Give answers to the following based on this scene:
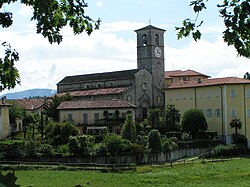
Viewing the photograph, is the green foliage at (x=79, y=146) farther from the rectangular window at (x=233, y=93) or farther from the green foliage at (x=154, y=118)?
the rectangular window at (x=233, y=93)

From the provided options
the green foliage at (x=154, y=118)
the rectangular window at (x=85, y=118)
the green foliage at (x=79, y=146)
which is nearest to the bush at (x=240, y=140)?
the green foliage at (x=154, y=118)

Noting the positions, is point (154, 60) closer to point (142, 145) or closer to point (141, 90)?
point (141, 90)

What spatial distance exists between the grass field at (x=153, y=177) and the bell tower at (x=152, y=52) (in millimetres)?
42604

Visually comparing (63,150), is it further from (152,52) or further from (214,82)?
(152,52)

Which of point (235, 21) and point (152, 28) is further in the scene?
point (152, 28)

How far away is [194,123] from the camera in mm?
53062

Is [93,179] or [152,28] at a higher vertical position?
[152,28]

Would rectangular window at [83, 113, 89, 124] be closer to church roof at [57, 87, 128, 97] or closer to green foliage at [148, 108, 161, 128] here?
green foliage at [148, 108, 161, 128]

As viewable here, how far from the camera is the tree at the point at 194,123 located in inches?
2089

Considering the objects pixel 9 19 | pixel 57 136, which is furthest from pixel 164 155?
pixel 9 19

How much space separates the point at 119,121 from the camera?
55656 millimetres

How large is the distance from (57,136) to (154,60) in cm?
3835

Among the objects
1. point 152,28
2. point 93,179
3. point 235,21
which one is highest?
point 152,28

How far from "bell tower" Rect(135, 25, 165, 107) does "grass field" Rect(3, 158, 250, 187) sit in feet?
140
